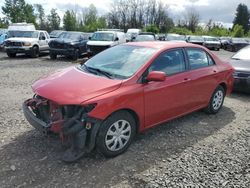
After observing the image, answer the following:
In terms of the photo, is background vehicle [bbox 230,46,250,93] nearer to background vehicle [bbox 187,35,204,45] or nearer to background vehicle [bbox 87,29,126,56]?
background vehicle [bbox 87,29,126,56]

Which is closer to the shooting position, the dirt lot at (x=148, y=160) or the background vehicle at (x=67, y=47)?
the dirt lot at (x=148, y=160)

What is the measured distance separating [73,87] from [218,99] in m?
3.54

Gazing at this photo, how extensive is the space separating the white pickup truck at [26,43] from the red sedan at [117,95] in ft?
42.4

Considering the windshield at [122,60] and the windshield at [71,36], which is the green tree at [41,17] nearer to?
the windshield at [71,36]

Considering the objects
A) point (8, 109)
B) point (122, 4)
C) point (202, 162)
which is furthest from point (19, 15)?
point (202, 162)

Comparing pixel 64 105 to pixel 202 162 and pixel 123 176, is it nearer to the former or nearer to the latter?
pixel 123 176

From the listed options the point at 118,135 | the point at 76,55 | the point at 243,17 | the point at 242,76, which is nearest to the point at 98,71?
the point at 118,135

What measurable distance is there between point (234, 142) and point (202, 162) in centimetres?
105

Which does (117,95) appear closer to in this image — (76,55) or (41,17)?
(76,55)

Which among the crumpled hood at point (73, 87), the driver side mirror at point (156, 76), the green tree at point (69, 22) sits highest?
the green tree at point (69, 22)

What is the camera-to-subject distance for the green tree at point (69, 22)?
2281 inches

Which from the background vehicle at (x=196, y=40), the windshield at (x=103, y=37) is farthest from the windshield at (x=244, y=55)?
the background vehicle at (x=196, y=40)

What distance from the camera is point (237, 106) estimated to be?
686 centimetres

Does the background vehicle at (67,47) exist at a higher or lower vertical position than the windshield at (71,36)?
lower
